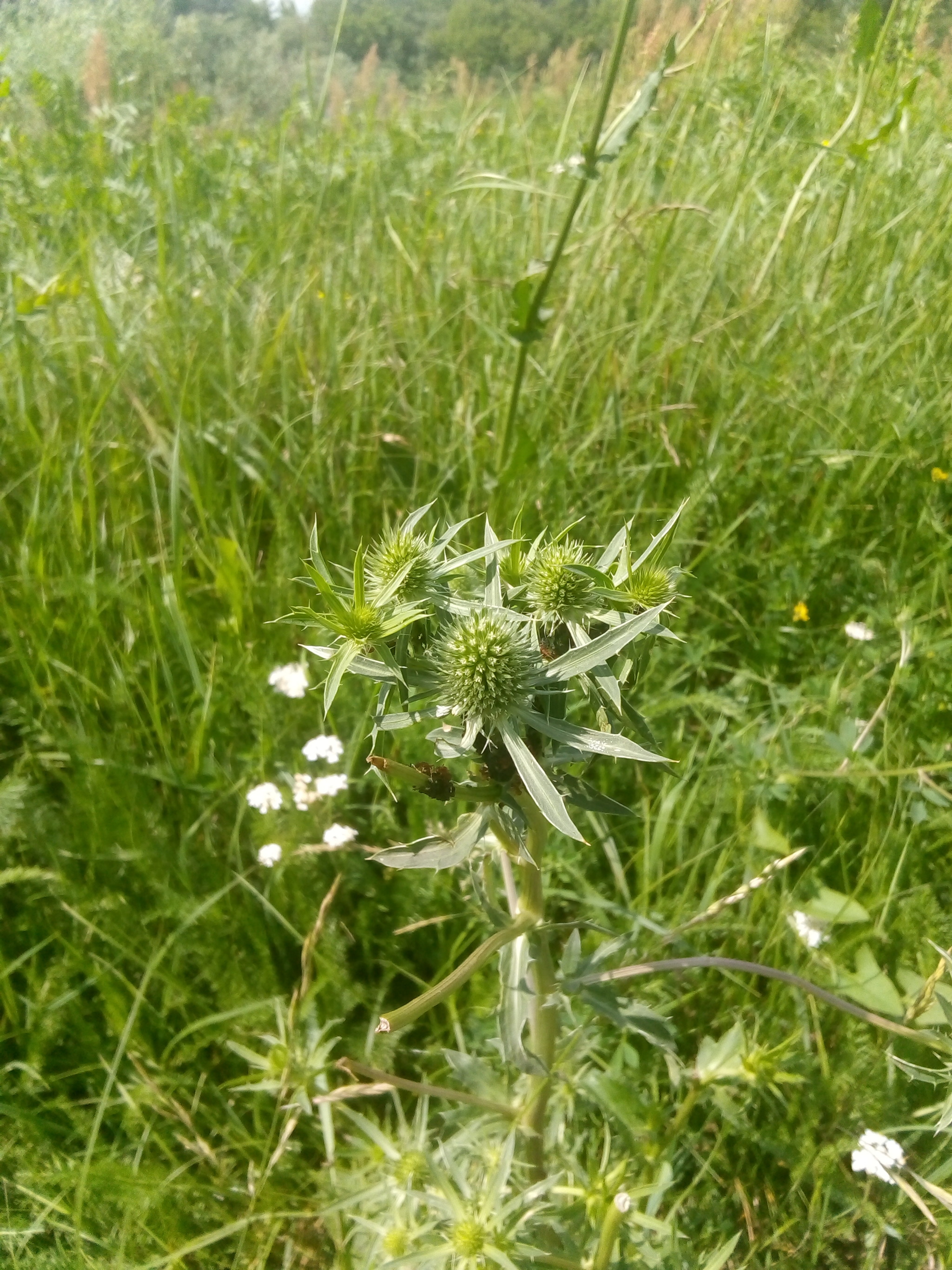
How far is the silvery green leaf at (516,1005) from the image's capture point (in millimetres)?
840

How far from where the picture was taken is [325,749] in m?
1.45

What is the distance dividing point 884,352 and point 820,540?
591 mm

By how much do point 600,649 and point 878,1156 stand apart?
2.78 ft

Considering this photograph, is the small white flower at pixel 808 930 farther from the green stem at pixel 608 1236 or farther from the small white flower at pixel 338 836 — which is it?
the small white flower at pixel 338 836

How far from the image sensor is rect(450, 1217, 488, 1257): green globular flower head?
2.88 feet

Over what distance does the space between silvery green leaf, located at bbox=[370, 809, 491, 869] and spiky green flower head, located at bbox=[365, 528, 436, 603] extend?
20 centimetres

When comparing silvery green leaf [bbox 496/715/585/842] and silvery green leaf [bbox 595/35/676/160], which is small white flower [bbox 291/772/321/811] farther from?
silvery green leaf [bbox 595/35/676/160]

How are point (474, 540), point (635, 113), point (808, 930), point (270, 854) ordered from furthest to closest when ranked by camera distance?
point (474, 540) → point (635, 113) → point (270, 854) → point (808, 930)

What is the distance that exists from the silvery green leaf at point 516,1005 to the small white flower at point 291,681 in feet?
2.59

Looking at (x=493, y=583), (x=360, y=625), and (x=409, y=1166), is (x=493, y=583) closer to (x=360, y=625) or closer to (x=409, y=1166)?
(x=360, y=625)

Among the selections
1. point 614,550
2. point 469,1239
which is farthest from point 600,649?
point 469,1239

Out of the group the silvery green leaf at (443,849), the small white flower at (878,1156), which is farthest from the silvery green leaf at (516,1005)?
the small white flower at (878,1156)

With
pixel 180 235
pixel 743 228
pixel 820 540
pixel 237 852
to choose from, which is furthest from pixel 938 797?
pixel 180 235

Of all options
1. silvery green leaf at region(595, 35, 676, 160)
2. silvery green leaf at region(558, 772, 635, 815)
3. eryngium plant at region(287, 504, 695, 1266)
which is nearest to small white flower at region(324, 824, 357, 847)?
eryngium plant at region(287, 504, 695, 1266)
